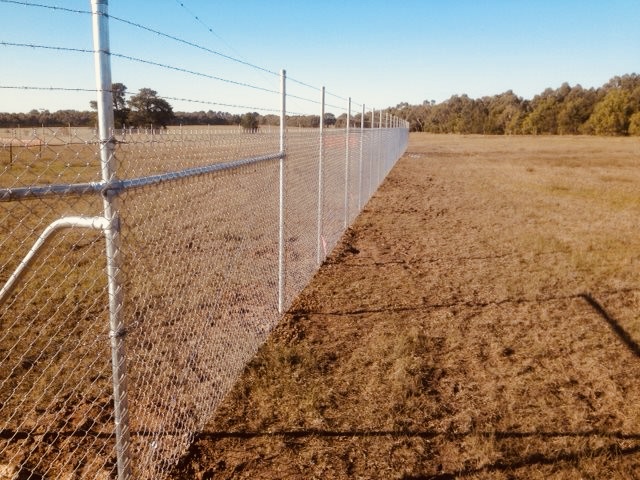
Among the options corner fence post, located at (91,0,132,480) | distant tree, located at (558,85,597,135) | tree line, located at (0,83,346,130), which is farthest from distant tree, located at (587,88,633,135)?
corner fence post, located at (91,0,132,480)

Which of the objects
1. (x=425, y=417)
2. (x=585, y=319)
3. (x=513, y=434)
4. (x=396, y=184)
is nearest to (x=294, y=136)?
(x=425, y=417)

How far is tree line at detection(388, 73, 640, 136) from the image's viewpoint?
67.1 meters

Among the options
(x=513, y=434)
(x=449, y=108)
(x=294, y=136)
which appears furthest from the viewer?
(x=449, y=108)

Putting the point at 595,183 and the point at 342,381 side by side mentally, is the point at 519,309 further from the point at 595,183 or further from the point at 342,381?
the point at 595,183

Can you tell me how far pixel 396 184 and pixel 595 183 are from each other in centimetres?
723

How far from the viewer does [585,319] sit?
5.48m

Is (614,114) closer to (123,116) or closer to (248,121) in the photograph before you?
(248,121)

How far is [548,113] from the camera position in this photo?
76.6 m

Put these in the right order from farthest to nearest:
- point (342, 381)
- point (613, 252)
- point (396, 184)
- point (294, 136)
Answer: point (396, 184) → point (613, 252) → point (294, 136) → point (342, 381)

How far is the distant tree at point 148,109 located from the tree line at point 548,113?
7314 cm

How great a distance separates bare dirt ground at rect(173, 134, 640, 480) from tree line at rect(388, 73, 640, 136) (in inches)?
2701

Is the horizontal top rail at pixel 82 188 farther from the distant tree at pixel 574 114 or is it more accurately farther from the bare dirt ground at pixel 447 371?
the distant tree at pixel 574 114

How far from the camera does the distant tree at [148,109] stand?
2336 millimetres

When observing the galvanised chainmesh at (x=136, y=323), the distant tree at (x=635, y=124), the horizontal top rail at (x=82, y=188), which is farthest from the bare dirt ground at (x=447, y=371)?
the distant tree at (x=635, y=124)
